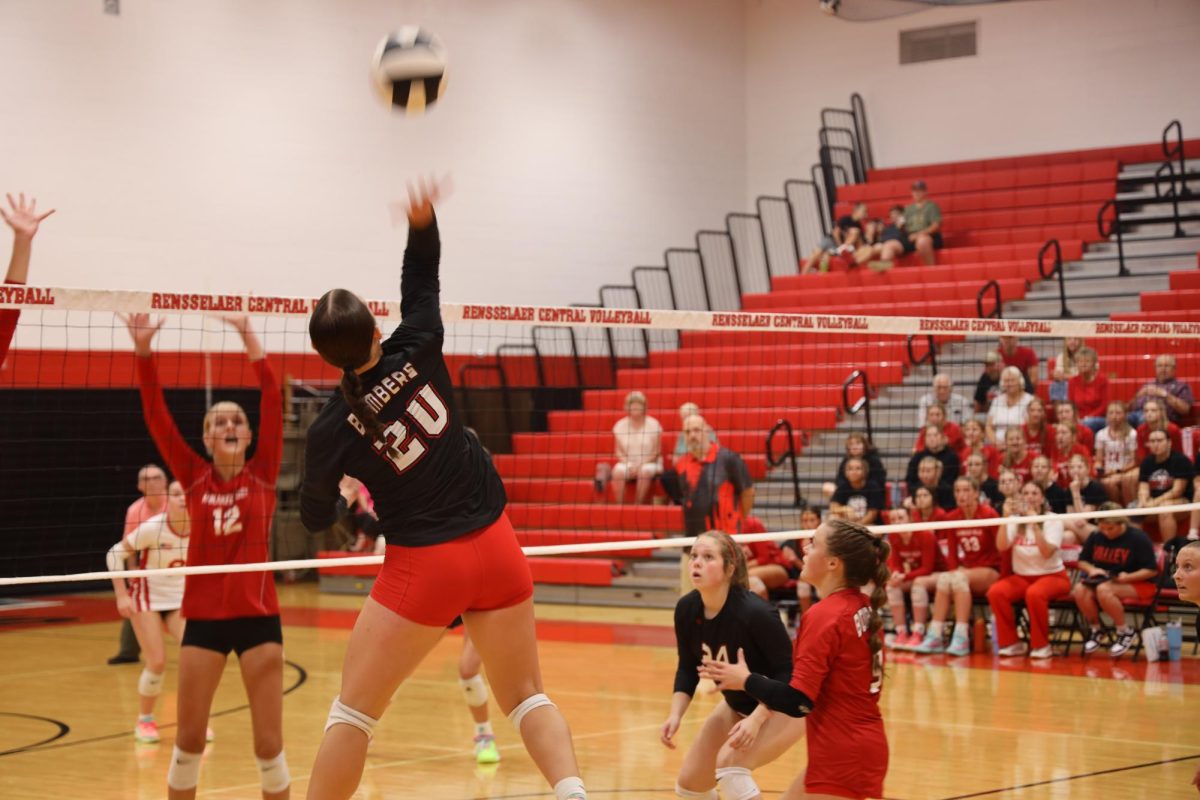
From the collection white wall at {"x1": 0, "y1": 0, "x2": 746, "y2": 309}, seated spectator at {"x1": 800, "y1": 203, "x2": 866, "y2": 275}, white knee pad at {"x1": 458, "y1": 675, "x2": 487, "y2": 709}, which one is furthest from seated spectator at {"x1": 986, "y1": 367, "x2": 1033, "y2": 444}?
white wall at {"x1": 0, "y1": 0, "x2": 746, "y2": 309}

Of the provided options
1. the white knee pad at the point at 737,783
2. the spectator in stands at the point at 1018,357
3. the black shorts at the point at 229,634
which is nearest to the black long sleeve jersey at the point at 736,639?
A: the white knee pad at the point at 737,783

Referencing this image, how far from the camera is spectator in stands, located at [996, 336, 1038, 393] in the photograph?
45.2ft

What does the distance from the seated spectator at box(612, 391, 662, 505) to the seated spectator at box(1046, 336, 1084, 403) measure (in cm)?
374

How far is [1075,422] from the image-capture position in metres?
11.9

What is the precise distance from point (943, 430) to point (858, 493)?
1.04 meters

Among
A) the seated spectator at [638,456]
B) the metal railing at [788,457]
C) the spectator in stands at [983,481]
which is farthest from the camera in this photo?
the seated spectator at [638,456]

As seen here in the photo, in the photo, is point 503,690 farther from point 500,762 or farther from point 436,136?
point 436,136

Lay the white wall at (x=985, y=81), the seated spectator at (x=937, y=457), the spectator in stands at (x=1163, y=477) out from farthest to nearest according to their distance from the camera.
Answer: the white wall at (x=985, y=81), the seated spectator at (x=937, y=457), the spectator in stands at (x=1163, y=477)

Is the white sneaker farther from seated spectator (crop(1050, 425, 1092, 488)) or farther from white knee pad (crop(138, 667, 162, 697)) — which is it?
white knee pad (crop(138, 667, 162, 697))

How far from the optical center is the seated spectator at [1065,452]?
11.6m

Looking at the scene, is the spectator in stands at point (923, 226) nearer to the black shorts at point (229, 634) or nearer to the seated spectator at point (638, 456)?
the seated spectator at point (638, 456)

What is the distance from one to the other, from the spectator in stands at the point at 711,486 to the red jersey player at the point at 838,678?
20.7 ft

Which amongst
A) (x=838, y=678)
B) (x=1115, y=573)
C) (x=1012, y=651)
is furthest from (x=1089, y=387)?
(x=838, y=678)

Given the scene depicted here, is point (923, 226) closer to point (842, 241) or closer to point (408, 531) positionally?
point (842, 241)
